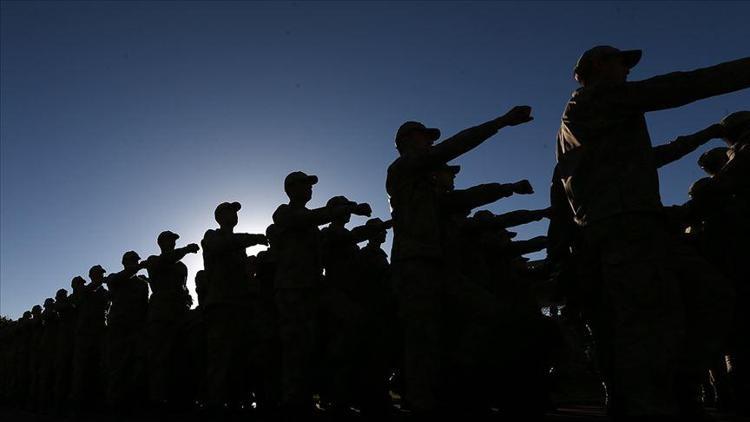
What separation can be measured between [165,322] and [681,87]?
355 inches

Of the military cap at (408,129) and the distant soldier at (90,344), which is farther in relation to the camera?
the distant soldier at (90,344)

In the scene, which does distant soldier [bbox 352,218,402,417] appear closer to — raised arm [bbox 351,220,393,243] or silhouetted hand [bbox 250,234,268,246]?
raised arm [bbox 351,220,393,243]

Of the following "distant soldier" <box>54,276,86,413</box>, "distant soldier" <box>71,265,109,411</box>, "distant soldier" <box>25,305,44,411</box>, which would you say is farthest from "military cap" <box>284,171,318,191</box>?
"distant soldier" <box>25,305,44,411</box>

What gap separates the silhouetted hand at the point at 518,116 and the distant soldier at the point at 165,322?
267 inches

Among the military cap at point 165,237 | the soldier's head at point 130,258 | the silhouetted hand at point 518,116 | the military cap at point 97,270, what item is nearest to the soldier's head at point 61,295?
the military cap at point 97,270

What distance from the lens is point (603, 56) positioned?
412cm

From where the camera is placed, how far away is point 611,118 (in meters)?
3.85

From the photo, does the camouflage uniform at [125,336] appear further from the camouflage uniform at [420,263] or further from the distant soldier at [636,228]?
the distant soldier at [636,228]

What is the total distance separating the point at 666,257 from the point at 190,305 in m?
9.92

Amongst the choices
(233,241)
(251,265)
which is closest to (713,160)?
(233,241)

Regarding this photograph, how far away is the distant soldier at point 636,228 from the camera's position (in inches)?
137

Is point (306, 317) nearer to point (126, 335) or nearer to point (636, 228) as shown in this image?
point (636, 228)

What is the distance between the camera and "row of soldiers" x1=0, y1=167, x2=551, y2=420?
567 cm

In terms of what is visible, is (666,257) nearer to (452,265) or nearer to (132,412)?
(452,265)
